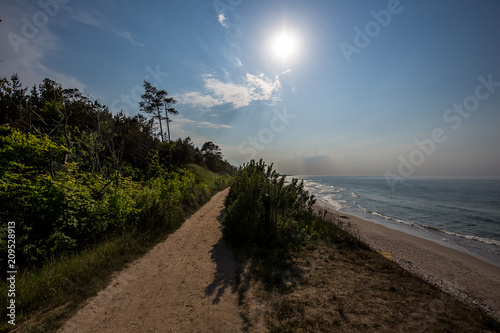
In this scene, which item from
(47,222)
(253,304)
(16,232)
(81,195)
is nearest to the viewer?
(253,304)

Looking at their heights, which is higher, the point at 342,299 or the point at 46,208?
the point at 46,208

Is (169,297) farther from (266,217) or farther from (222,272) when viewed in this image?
(266,217)

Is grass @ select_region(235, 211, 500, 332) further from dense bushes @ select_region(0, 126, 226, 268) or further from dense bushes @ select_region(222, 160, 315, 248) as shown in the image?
dense bushes @ select_region(0, 126, 226, 268)

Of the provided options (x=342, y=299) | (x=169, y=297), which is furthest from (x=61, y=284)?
(x=342, y=299)

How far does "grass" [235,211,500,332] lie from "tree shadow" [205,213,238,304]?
1.13 feet

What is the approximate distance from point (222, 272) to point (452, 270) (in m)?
10.8

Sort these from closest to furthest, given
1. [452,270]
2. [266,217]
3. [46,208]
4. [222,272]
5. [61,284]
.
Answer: [61,284] → [46,208] → [222,272] → [266,217] → [452,270]

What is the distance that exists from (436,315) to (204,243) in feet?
24.1

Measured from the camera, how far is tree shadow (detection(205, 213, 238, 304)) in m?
4.75

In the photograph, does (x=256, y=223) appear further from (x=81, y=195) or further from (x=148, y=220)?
(x=81, y=195)

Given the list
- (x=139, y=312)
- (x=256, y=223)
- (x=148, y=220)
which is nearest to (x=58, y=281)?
(x=139, y=312)

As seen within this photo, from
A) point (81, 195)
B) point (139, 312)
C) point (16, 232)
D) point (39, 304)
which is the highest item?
point (81, 195)

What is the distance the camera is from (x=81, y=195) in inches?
233

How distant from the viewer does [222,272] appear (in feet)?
18.6
